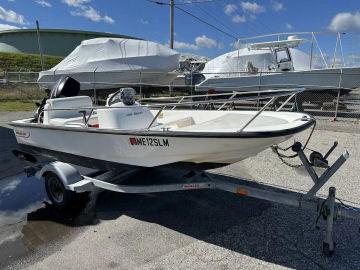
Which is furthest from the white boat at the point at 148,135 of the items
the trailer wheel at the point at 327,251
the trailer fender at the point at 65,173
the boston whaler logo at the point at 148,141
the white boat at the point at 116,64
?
the white boat at the point at 116,64

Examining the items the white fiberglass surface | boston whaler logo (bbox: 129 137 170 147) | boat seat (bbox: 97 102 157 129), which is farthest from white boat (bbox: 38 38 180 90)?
boston whaler logo (bbox: 129 137 170 147)

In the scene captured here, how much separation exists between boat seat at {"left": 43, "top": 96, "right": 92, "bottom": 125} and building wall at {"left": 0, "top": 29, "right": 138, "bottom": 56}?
54386mm

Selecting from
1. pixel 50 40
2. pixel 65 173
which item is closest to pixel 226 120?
pixel 65 173

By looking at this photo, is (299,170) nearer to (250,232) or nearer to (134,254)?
(250,232)

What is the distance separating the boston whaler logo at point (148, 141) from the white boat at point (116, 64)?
12.7 metres

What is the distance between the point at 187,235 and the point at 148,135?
4.09 ft

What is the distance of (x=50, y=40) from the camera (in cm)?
5606

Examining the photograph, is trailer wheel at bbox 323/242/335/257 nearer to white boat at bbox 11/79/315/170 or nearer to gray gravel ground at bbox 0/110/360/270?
gray gravel ground at bbox 0/110/360/270

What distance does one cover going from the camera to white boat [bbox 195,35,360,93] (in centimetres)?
1171

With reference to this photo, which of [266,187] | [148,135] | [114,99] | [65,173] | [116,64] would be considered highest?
[116,64]

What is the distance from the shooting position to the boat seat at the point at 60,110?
565 cm

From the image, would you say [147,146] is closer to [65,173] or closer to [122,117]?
[122,117]

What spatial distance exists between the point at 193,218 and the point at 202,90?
11286mm

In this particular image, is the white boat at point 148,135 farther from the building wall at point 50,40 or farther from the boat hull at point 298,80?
the building wall at point 50,40
